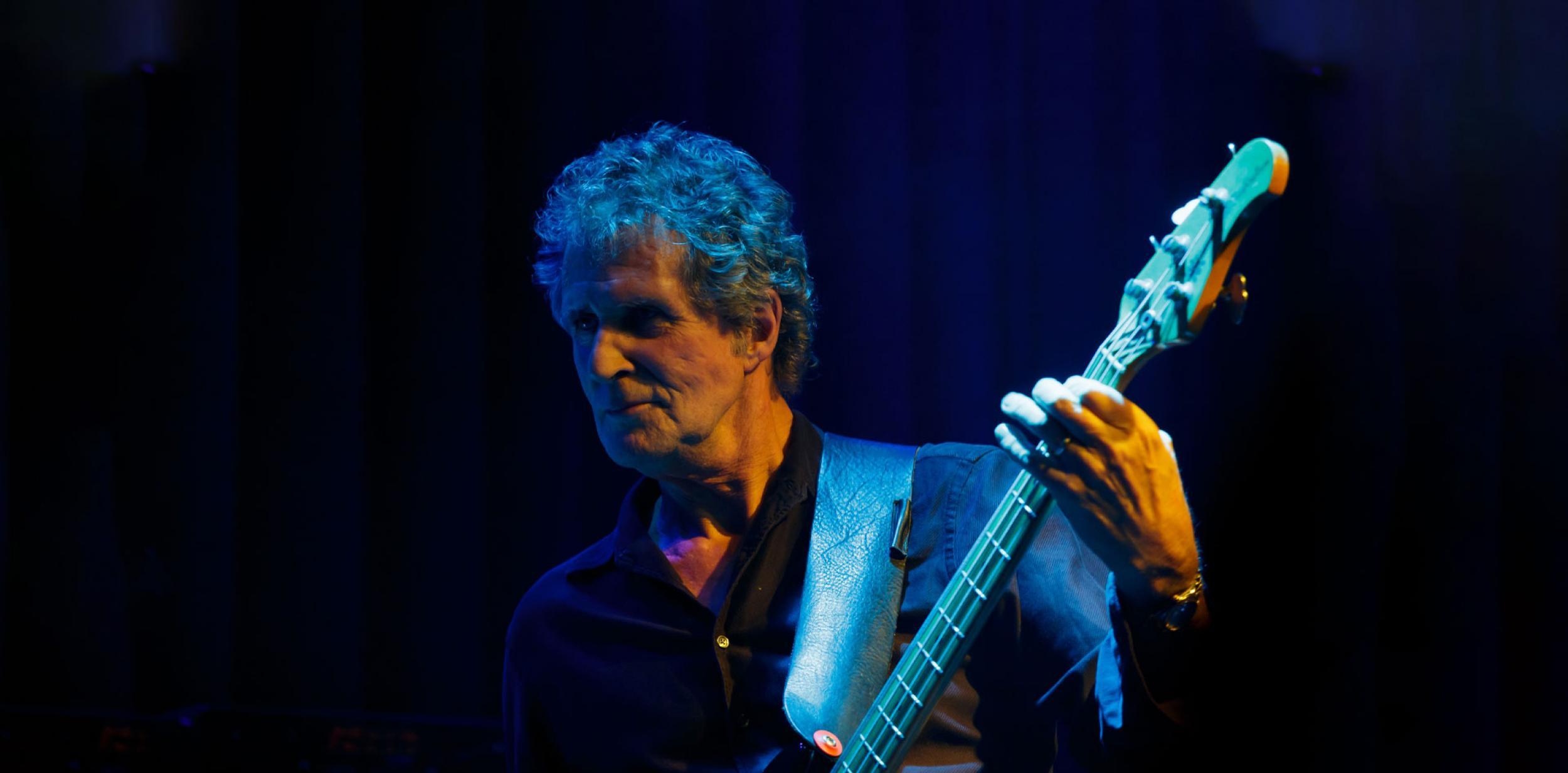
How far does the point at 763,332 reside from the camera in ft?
5.35

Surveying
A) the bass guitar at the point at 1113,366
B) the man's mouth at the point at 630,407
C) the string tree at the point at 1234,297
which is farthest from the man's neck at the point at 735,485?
the string tree at the point at 1234,297

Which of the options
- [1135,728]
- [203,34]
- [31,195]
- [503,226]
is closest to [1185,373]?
[1135,728]

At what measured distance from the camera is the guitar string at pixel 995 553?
1010 mm

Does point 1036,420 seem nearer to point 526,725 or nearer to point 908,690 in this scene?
point 908,690

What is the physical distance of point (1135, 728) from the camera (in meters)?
1.11

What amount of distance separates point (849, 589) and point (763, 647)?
151 mm

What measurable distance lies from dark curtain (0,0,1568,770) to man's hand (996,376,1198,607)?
0.94 feet

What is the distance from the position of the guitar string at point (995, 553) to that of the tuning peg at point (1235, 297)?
0.04 m

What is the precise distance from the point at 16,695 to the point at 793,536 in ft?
6.21

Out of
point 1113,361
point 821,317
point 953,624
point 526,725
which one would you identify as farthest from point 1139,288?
point 526,725

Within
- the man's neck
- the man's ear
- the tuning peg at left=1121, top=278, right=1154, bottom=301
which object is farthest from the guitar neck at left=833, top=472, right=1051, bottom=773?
the man's ear

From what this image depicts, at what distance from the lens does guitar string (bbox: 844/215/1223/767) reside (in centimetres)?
101

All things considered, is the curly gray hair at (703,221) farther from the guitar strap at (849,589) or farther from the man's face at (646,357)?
the guitar strap at (849,589)

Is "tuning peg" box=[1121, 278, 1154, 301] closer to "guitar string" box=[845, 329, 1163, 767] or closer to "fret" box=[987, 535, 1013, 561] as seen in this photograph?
"guitar string" box=[845, 329, 1163, 767]
